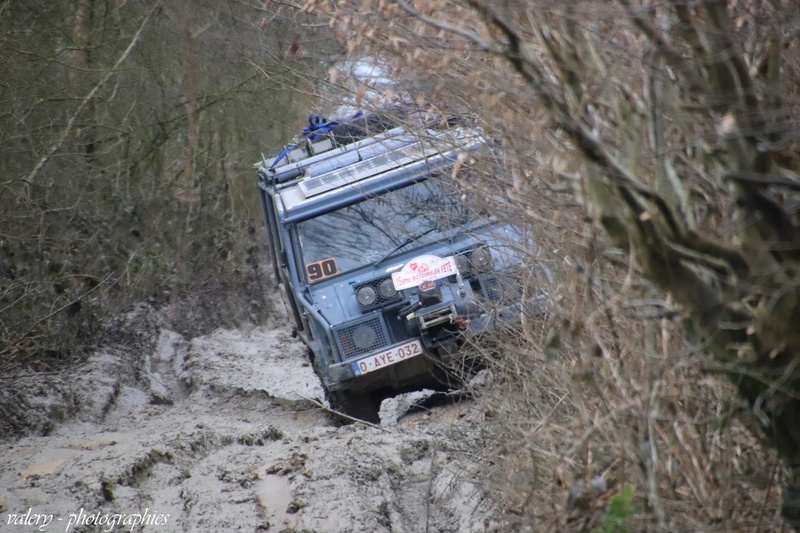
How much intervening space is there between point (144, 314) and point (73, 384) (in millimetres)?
4704

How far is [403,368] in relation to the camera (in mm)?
8562

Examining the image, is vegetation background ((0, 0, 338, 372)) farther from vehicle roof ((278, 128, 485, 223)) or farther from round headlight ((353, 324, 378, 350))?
round headlight ((353, 324, 378, 350))

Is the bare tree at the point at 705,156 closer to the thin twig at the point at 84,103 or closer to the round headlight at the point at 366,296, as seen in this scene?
the round headlight at the point at 366,296

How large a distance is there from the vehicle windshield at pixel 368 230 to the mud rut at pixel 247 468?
157 cm

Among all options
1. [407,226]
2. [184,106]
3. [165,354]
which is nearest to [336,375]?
[407,226]

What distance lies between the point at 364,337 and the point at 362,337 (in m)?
0.02

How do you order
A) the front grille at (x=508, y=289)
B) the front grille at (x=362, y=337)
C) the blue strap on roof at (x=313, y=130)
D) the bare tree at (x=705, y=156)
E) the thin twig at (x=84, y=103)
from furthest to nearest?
the thin twig at (x=84, y=103)
the blue strap on roof at (x=313, y=130)
the front grille at (x=362, y=337)
the front grille at (x=508, y=289)
the bare tree at (x=705, y=156)

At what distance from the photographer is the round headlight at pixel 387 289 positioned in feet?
28.2

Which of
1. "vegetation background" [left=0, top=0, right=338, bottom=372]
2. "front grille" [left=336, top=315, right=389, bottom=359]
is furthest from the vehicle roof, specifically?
"front grille" [left=336, top=315, right=389, bottom=359]

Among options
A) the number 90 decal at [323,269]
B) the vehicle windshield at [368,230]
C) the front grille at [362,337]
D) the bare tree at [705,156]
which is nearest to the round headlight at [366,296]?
the front grille at [362,337]

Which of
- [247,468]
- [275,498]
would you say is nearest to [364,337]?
[247,468]

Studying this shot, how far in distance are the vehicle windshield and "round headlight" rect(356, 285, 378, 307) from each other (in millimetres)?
396

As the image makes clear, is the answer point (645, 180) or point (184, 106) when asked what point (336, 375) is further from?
point (184, 106)

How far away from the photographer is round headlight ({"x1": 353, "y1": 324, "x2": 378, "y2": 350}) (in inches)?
338
